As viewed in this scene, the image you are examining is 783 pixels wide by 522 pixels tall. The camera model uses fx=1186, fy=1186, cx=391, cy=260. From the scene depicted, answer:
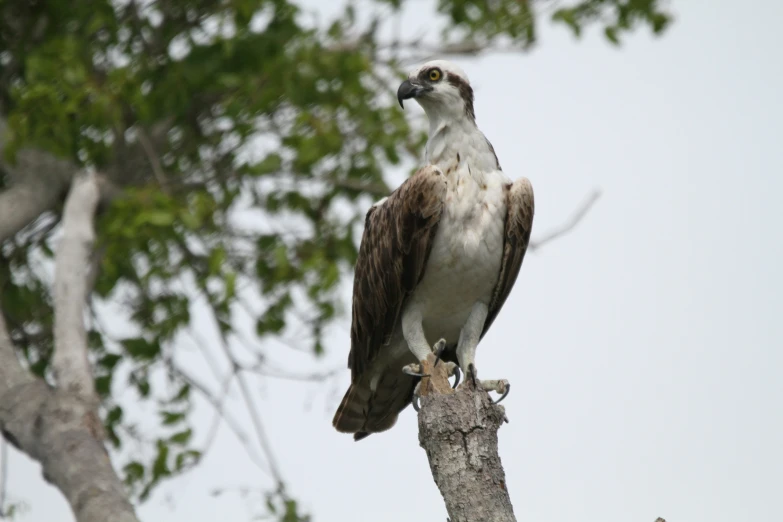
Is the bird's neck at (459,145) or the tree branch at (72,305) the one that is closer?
the bird's neck at (459,145)

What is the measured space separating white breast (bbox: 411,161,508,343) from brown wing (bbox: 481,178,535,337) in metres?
0.03

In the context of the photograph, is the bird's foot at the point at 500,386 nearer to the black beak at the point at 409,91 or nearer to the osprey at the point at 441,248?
the osprey at the point at 441,248

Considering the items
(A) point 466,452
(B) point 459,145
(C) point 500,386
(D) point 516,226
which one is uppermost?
(B) point 459,145

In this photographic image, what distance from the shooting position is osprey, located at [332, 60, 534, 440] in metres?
5.50

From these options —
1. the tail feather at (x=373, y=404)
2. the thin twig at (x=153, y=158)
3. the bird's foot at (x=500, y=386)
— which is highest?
the thin twig at (x=153, y=158)

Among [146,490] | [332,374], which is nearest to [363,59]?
[332,374]

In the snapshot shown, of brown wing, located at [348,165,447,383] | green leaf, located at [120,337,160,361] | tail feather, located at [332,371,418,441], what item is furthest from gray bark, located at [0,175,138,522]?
green leaf, located at [120,337,160,361]

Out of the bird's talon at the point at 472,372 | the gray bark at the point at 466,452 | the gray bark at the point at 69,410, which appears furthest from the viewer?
the gray bark at the point at 69,410

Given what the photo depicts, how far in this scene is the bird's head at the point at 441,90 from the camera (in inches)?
227

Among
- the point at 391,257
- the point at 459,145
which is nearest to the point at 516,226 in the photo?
the point at 459,145

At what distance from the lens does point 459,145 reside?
18.5 feet

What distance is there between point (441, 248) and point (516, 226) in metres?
0.37

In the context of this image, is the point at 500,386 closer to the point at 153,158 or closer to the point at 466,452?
the point at 466,452

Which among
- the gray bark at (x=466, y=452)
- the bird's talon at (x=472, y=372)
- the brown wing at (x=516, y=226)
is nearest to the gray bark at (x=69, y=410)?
the bird's talon at (x=472, y=372)
